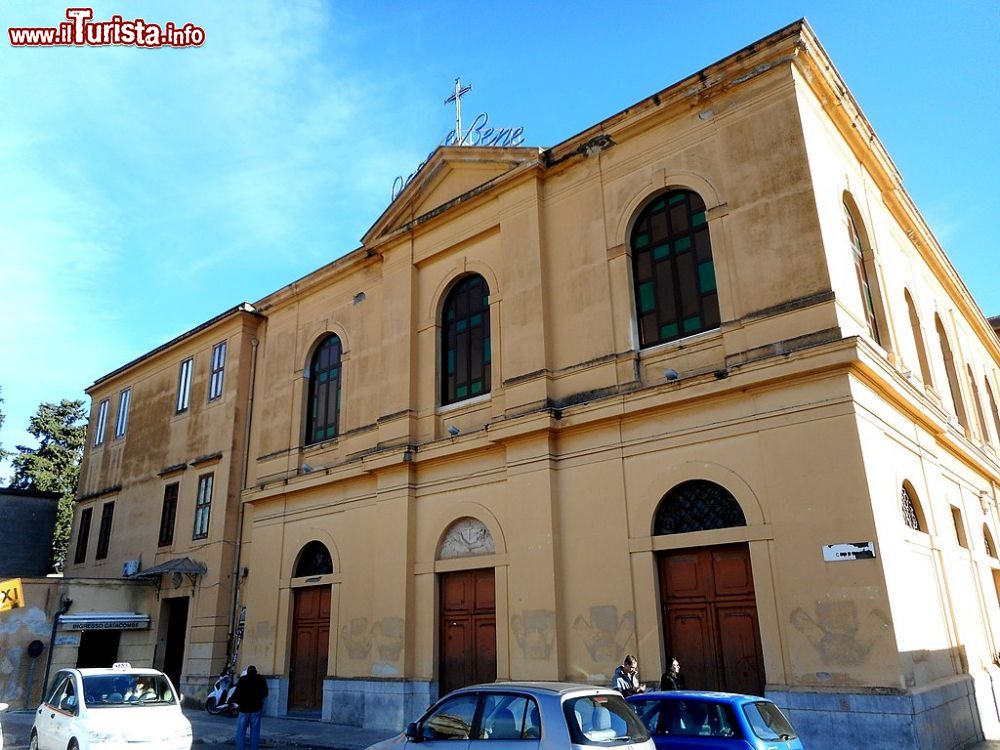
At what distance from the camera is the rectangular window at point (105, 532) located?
25422 mm

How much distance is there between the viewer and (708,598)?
11.9 metres

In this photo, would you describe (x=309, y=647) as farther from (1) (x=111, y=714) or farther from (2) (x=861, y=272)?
(2) (x=861, y=272)

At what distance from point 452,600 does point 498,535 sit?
1873 millimetres

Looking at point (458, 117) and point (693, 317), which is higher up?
point (458, 117)

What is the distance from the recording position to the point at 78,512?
2750cm

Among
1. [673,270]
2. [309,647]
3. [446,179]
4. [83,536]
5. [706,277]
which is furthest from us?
[83,536]

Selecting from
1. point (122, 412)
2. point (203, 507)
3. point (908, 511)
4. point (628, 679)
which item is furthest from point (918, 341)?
point (122, 412)

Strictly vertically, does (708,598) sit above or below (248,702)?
above

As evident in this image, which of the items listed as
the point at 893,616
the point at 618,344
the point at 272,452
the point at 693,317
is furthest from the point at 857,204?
the point at 272,452

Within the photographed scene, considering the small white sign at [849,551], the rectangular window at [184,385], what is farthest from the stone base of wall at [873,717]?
the rectangular window at [184,385]

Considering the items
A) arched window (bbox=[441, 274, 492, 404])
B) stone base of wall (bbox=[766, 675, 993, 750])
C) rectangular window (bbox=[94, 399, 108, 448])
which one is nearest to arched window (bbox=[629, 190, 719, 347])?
arched window (bbox=[441, 274, 492, 404])

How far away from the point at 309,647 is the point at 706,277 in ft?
41.2

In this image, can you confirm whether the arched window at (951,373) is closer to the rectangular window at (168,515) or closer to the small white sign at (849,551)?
the small white sign at (849,551)

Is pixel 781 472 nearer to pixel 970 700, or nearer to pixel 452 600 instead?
pixel 970 700
